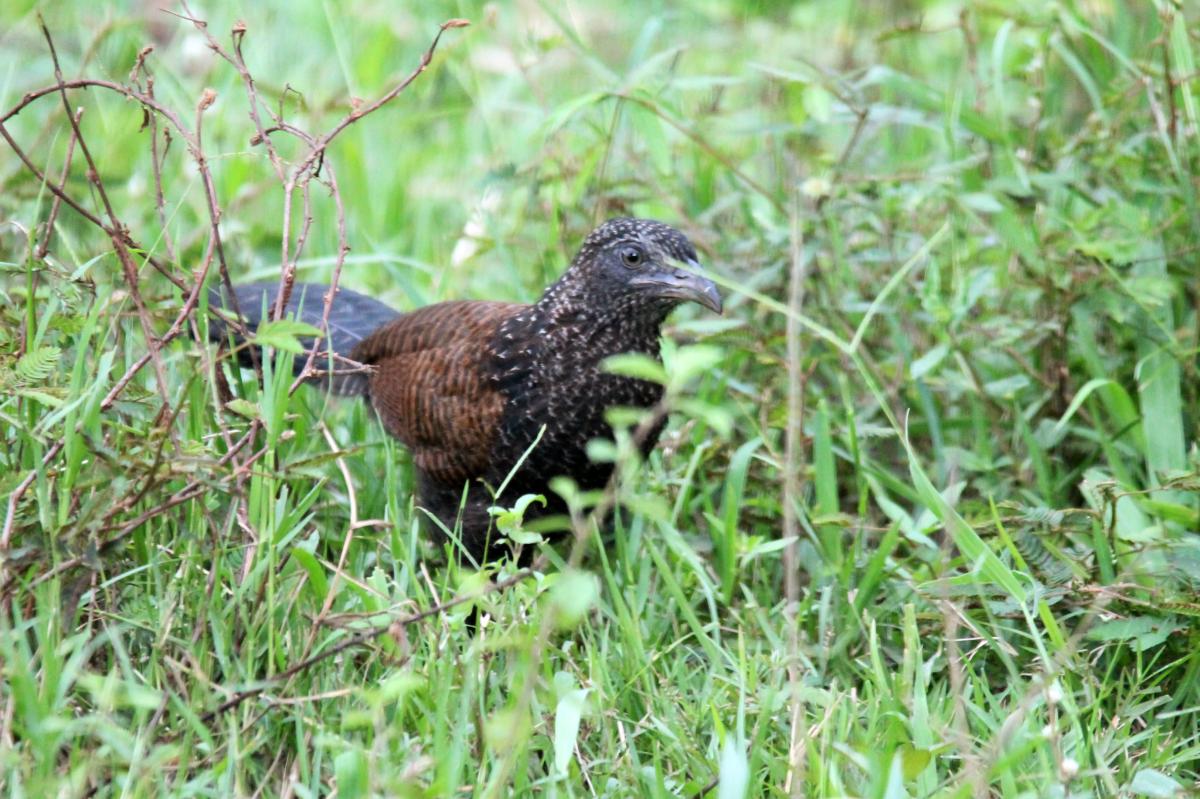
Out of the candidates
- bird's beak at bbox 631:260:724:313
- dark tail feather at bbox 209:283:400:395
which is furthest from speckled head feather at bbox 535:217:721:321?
dark tail feather at bbox 209:283:400:395

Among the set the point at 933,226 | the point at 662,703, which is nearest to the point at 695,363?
the point at 662,703

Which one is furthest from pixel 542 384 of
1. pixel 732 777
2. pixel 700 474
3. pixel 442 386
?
pixel 732 777

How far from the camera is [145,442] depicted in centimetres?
303

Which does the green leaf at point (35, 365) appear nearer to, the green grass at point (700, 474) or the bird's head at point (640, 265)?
the green grass at point (700, 474)

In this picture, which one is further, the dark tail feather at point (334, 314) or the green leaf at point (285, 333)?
the dark tail feather at point (334, 314)

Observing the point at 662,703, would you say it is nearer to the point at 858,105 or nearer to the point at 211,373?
the point at 211,373

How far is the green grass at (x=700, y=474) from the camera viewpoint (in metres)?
2.87

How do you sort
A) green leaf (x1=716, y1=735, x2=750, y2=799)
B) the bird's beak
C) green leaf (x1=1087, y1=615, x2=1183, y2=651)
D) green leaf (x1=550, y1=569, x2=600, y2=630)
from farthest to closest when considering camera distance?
the bird's beak < green leaf (x1=1087, y1=615, x2=1183, y2=651) < green leaf (x1=716, y1=735, x2=750, y2=799) < green leaf (x1=550, y1=569, x2=600, y2=630)

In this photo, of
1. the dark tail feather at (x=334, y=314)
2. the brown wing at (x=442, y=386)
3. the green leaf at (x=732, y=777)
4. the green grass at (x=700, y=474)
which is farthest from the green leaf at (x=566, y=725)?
the dark tail feather at (x=334, y=314)

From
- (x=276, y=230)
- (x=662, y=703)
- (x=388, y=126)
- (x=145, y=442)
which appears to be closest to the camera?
(x=145, y=442)

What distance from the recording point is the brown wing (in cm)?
385

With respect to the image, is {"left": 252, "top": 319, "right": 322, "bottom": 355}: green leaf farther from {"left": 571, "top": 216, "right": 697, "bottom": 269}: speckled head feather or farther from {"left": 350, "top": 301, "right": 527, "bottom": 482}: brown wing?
{"left": 571, "top": 216, "right": 697, "bottom": 269}: speckled head feather

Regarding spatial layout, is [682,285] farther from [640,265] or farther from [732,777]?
[732,777]

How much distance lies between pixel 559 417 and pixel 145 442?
1.15 m
